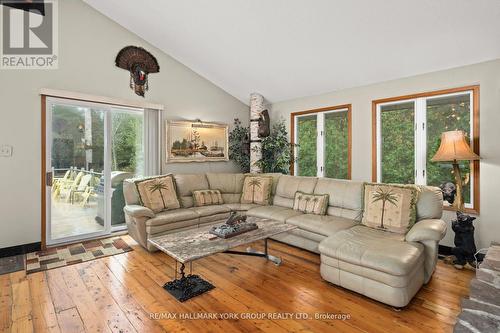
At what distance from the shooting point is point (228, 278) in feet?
9.36

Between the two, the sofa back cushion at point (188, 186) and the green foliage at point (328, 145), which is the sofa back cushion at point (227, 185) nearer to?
the sofa back cushion at point (188, 186)

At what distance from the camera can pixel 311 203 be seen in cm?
389

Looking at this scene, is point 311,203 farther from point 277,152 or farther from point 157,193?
point 157,193

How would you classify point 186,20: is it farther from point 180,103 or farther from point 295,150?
point 295,150

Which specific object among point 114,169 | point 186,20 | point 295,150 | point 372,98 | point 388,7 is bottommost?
point 114,169

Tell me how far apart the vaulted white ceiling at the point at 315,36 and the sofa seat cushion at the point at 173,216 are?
2669 millimetres

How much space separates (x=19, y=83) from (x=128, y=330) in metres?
3.49

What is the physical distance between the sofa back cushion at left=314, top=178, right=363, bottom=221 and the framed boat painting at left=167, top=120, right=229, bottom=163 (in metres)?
2.40

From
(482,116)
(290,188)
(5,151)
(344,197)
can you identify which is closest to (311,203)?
(344,197)

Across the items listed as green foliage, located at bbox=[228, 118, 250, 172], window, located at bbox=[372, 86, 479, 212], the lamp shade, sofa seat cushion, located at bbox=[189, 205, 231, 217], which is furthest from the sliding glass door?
the lamp shade

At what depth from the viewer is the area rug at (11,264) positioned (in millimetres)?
A: 3061

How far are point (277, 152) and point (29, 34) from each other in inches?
171

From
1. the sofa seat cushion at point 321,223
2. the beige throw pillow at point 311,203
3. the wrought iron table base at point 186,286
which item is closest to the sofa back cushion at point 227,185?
the beige throw pillow at point 311,203

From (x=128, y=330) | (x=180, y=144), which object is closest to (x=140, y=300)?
(x=128, y=330)
